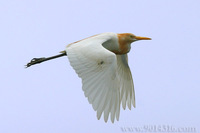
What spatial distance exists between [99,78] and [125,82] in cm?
303

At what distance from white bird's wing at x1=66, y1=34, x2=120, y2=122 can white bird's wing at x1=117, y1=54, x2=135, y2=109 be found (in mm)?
2556

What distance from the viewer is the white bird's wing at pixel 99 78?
29.3 ft

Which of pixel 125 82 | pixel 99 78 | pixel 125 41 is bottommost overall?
pixel 125 82

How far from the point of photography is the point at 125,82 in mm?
12094

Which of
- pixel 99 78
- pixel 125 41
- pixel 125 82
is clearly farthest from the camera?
pixel 125 82

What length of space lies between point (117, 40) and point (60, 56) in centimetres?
168

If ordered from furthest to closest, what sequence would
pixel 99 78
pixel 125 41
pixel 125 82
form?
pixel 125 82
pixel 125 41
pixel 99 78

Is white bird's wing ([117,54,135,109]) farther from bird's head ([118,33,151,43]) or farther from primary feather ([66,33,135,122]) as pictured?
primary feather ([66,33,135,122])

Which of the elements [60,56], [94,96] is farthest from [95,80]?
[60,56]

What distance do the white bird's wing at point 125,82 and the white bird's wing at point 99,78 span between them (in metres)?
2.56

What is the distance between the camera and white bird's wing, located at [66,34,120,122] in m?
8.94

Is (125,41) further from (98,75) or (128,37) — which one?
(98,75)

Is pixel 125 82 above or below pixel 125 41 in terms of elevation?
below

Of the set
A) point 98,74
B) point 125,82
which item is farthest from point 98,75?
point 125,82
